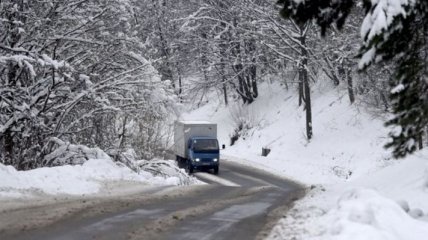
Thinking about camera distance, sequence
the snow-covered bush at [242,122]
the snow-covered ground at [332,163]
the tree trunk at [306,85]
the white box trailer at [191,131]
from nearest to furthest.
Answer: the snow-covered ground at [332,163]
the white box trailer at [191,131]
the tree trunk at [306,85]
the snow-covered bush at [242,122]

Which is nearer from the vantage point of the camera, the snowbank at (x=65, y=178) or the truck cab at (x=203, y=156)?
the snowbank at (x=65, y=178)

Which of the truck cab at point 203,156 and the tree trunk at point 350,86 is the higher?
the tree trunk at point 350,86

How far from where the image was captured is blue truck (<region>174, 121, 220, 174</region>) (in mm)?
37625

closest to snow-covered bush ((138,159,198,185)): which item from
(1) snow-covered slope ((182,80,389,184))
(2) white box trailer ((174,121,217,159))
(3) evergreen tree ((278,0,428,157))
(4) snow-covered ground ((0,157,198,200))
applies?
(4) snow-covered ground ((0,157,198,200))

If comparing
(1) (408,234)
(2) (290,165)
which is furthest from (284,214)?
(2) (290,165)

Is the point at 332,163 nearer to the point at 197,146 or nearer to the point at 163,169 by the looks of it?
the point at 197,146

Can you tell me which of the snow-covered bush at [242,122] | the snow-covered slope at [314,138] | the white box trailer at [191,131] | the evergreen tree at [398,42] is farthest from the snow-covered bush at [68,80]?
the snow-covered bush at [242,122]

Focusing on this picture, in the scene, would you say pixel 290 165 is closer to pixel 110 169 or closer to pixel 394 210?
pixel 110 169

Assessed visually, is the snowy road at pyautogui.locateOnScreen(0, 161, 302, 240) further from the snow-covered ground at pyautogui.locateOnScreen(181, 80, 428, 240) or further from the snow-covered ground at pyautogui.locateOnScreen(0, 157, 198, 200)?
the snow-covered ground at pyautogui.locateOnScreen(0, 157, 198, 200)

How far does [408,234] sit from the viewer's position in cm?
843

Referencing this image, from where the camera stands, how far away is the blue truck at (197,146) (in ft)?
123

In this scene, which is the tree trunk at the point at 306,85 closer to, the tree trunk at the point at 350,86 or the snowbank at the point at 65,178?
the tree trunk at the point at 350,86

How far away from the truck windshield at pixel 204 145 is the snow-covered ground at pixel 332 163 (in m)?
3.77

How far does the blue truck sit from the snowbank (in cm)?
1532
